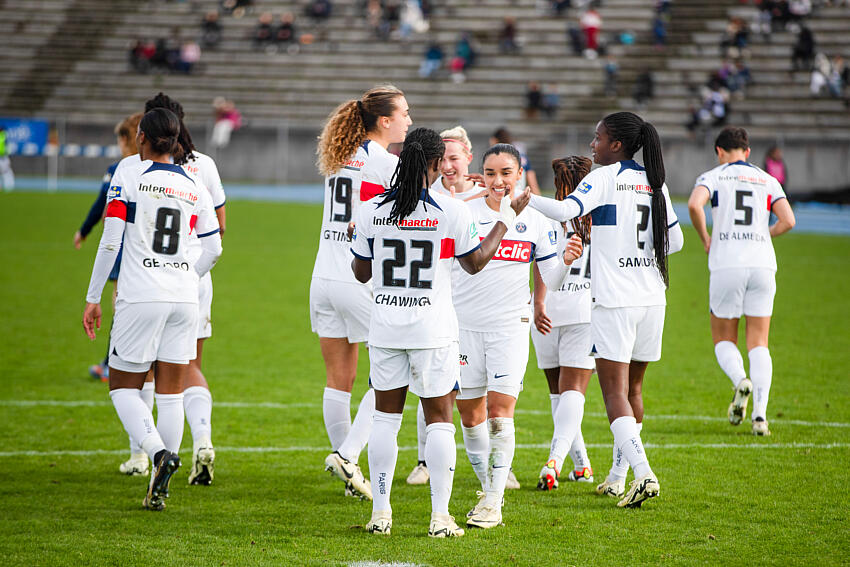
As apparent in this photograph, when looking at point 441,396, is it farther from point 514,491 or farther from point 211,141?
point 211,141

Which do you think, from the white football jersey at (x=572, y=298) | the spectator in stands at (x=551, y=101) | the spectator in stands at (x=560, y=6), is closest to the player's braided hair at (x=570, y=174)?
the white football jersey at (x=572, y=298)

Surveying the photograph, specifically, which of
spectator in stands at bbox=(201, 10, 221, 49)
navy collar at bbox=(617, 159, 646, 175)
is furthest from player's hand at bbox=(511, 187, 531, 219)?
spectator in stands at bbox=(201, 10, 221, 49)

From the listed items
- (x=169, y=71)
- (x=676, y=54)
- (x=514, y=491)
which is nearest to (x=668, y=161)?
(x=676, y=54)

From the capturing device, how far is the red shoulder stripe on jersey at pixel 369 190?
19.3 ft

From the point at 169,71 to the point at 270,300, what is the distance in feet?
92.2

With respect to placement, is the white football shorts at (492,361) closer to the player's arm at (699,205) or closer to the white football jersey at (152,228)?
the white football jersey at (152,228)

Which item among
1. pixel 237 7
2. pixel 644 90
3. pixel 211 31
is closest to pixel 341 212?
pixel 644 90

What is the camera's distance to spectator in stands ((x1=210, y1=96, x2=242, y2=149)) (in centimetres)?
3575

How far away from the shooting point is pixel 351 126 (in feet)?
19.7

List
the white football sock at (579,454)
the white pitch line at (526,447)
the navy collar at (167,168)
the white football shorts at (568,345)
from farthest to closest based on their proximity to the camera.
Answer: the white pitch line at (526,447), the white football sock at (579,454), the white football shorts at (568,345), the navy collar at (167,168)

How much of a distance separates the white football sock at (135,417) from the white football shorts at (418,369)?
1.49 metres

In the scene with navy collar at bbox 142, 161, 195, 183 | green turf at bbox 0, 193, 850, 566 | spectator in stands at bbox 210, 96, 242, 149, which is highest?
spectator in stands at bbox 210, 96, 242, 149

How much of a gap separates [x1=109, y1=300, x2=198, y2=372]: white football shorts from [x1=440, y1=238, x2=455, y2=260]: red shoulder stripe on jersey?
169 centimetres

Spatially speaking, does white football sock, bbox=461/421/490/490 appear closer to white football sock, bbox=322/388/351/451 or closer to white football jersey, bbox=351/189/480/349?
white football jersey, bbox=351/189/480/349
